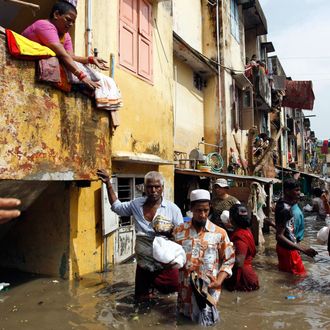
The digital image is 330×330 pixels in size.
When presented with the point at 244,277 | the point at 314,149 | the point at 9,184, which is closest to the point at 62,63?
the point at 9,184

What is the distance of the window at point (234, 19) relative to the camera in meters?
15.2

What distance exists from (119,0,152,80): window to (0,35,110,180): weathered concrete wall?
8.18 ft

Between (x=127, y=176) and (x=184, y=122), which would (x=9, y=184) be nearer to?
(x=127, y=176)

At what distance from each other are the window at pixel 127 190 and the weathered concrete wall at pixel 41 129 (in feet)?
6.98

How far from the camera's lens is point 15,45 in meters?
4.05

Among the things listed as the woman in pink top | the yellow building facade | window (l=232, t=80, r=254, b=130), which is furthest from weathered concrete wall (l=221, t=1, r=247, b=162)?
the woman in pink top

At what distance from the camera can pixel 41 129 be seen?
14.4 ft

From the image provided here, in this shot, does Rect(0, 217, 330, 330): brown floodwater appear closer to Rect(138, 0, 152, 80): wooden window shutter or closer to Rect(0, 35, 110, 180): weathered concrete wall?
Rect(0, 35, 110, 180): weathered concrete wall

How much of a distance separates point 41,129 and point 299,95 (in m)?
21.9

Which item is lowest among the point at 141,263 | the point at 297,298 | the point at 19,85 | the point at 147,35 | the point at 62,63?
the point at 297,298

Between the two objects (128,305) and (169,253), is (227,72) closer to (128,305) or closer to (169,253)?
(128,305)

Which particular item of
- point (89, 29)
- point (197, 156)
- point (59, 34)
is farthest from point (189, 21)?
point (59, 34)

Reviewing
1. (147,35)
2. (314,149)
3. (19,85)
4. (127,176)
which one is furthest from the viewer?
(314,149)

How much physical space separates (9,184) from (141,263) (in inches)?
80.5
